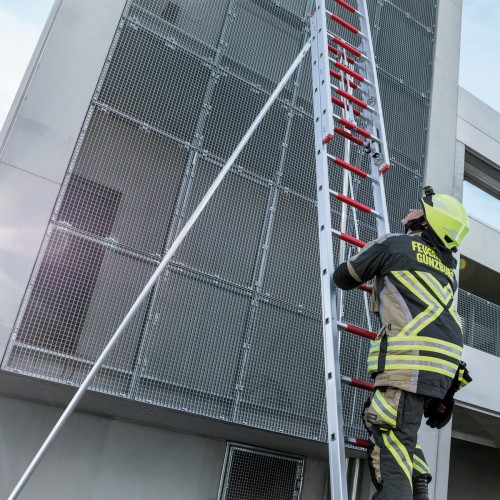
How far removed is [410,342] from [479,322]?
550 cm

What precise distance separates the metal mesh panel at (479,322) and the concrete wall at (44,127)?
16.6ft

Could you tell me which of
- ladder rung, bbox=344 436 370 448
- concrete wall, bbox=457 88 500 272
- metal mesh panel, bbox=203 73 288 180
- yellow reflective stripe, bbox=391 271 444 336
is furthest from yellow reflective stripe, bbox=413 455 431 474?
concrete wall, bbox=457 88 500 272

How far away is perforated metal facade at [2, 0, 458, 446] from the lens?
484cm

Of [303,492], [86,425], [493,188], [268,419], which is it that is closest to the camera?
[268,419]

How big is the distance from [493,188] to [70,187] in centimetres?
743

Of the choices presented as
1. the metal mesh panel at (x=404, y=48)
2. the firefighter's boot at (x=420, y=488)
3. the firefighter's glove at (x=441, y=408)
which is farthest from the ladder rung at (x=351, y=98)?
the metal mesh panel at (x=404, y=48)

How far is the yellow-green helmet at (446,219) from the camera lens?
10.1 feet

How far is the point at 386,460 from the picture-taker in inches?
102

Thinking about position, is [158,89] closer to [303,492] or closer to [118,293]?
[118,293]

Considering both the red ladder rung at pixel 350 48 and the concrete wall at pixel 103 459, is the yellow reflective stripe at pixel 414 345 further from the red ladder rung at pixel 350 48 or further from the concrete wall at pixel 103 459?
the concrete wall at pixel 103 459

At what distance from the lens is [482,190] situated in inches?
390

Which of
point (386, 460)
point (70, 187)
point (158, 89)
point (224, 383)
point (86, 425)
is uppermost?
point (158, 89)

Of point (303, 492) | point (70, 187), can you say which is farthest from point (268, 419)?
point (70, 187)

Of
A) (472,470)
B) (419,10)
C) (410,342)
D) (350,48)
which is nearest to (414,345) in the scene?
(410,342)
